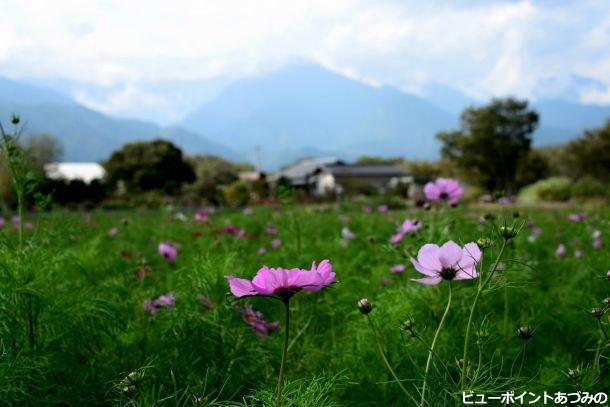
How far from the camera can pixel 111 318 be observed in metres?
1.61

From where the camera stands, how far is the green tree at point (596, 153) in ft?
77.9

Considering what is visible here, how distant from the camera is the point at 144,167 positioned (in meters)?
37.4

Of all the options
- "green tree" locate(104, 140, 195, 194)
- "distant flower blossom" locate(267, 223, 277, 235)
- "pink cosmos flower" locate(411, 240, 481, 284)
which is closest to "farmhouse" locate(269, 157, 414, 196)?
"green tree" locate(104, 140, 195, 194)

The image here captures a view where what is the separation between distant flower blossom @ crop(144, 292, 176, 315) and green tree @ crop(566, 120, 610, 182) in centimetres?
2588

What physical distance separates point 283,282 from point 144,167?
38440 millimetres

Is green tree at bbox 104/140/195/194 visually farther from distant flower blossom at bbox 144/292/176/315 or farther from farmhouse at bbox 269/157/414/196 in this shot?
distant flower blossom at bbox 144/292/176/315

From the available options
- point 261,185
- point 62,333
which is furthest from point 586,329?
point 261,185

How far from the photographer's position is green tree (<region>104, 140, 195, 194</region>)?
37.0m

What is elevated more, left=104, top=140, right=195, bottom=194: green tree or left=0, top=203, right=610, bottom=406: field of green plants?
left=0, top=203, right=610, bottom=406: field of green plants

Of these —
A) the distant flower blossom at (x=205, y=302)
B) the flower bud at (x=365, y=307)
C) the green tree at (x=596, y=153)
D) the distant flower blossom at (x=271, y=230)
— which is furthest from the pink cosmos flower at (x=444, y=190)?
the green tree at (x=596, y=153)

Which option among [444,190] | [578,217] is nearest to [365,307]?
[444,190]

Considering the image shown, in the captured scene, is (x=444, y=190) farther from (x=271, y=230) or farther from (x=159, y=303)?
(x=271, y=230)

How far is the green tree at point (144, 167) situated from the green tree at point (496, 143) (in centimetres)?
1972

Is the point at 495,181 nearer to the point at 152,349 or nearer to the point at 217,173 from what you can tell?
the point at 217,173
